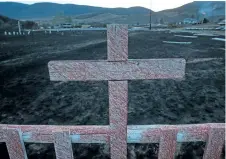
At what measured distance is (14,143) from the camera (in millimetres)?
1807

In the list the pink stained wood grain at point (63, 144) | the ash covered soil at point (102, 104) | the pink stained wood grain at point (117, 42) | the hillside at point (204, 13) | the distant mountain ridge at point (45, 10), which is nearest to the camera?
the pink stained wood grain at point (117, 42)

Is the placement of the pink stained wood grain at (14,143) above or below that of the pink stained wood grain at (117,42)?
below

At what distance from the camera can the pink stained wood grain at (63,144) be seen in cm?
174

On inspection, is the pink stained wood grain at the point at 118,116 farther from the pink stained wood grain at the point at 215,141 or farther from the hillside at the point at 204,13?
the hillside at the point at 204,13

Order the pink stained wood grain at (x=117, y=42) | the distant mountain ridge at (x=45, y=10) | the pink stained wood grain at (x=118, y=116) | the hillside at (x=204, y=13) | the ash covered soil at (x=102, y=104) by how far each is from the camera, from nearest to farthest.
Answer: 1. the pink stained wood grain at (x=117, y=42)
2. the pink stained wood grain at (x=118, y=116)
3. the ash covered soil at (x=102, y=104)
4. the hillside at (x=204, y=13)
5. the distant mountain ridge at (x=45, y=10)

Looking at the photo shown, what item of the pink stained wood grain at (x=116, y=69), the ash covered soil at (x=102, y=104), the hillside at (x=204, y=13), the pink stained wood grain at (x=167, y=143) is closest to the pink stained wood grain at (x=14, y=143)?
the pink stained wood grain at (x=116, y=69)

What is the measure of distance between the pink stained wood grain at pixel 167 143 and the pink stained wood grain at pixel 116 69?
567 mm

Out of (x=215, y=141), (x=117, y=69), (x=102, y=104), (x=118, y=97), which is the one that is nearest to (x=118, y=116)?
(x=118, y=97)

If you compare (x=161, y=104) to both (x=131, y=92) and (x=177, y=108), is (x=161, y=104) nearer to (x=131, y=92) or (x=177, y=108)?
(x=177, y=108)

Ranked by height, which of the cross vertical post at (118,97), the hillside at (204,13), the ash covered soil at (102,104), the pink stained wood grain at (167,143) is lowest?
the ash covered soil at (102,104)

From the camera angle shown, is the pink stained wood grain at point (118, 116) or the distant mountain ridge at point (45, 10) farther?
the distant mountain ridge at point (45, 10)

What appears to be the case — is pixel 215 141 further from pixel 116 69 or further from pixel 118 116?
pixel 116 69

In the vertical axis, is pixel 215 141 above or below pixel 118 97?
below

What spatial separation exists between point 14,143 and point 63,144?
0.51 metres
